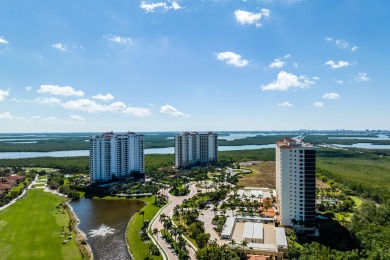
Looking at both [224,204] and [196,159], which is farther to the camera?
[196,159]

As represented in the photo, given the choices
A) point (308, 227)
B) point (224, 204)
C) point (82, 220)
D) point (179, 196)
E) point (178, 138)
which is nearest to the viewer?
point (308, 227)

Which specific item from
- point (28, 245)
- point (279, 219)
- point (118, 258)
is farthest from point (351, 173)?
point (28, 245)

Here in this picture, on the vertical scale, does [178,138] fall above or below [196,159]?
above

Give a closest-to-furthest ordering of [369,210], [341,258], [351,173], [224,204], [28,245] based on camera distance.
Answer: [341,258] → [28,245] → [369,210] → [224,204] → [351,173]

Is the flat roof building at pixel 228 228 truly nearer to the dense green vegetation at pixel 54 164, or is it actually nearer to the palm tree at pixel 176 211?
the palm tree at pixel 176 211

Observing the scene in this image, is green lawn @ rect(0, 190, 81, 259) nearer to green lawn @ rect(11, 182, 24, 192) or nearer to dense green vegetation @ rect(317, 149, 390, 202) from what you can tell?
green lawn @ rect(11, 182, 24, 192)

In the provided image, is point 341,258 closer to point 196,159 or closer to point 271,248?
point 271,248

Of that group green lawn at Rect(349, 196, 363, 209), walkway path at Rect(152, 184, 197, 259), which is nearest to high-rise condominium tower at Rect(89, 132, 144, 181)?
walkway path at Rect(152, 184, 197, 259)
